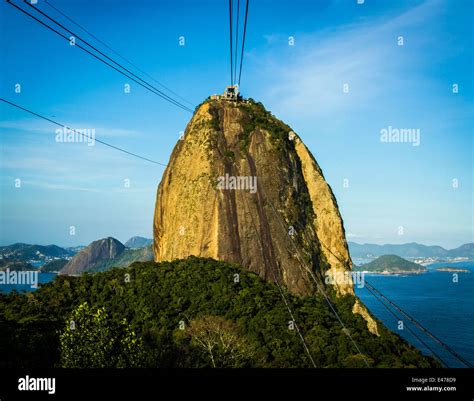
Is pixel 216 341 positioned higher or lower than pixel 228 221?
lower

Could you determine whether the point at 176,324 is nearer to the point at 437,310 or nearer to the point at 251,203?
the point at 251,203

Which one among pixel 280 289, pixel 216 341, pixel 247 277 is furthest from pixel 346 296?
pixel 216 341

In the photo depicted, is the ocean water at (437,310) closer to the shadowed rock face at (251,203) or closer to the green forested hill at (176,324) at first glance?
the shadowed rock face at (251,203)

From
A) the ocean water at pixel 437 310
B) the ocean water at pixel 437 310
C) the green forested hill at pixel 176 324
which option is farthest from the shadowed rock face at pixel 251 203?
the ocean water at pixel 437 310

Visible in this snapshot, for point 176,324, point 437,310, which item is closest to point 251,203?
point 176,324

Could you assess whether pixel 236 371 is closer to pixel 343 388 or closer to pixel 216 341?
pixel 343 388

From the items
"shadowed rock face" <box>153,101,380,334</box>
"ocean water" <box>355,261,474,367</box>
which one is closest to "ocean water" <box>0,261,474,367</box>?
"ocean water" <box>355,261,474,367</box>
